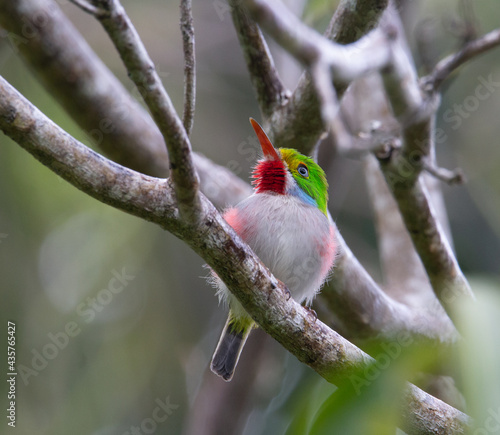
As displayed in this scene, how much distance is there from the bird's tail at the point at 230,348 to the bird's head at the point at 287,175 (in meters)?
0.84

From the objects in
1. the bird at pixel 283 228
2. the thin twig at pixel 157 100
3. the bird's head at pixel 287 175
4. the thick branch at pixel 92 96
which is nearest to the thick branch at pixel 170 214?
the thin twig at pixel 157 100

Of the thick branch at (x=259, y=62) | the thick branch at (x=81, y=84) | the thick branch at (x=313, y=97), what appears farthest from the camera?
the thick branch at (x=81, y=84)

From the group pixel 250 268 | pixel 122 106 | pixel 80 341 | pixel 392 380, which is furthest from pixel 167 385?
pixel 392 380

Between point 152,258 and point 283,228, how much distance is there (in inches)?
128

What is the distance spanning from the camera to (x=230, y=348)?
393 cm

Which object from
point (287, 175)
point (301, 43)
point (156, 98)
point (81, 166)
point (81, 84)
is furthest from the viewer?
point (81, 84)

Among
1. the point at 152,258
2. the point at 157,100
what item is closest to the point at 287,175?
the point at 157,100

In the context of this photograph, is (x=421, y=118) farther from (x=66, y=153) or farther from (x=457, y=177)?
(x=66, y=153)

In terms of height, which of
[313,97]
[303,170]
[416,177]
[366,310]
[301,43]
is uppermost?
[313,97]

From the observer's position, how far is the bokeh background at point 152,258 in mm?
5340

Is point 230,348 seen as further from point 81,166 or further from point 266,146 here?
point 81,166

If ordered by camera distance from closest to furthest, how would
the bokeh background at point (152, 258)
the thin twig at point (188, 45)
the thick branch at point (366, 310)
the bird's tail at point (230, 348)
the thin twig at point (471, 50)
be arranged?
the thin twig at point (188, 45)
the thin twig at point (471, 50)
the bird's tail at point (230, 348)
the thick branch at point (366, 310)
the bokeh background at point (152, 258)

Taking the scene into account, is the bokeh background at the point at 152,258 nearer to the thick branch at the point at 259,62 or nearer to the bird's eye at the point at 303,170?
the thick branch at the point at 259,62

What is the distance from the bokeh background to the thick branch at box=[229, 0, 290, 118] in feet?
1.52
